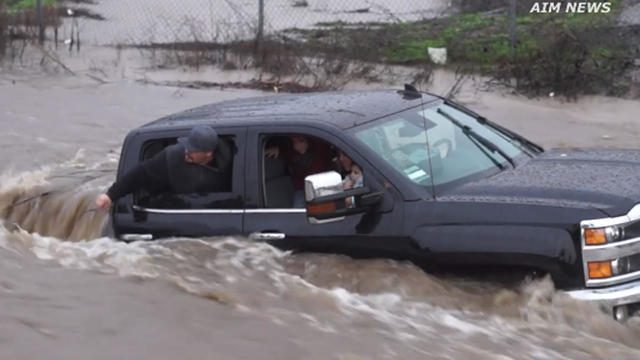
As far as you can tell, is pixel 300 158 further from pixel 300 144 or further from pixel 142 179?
pixel 142 179

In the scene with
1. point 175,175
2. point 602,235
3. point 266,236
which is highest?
point 602,235

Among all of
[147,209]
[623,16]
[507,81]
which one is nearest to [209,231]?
[147,209]

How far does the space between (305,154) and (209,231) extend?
0.77 metres

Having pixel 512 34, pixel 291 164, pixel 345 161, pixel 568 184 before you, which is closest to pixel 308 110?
pixel 291 164

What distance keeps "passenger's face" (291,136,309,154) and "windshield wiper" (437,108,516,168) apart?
95cm

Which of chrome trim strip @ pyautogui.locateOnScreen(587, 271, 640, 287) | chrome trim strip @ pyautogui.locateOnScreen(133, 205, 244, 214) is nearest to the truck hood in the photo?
chrome trim strip @ pyautogui.locateOnScreen(587, 271, 640, 287)

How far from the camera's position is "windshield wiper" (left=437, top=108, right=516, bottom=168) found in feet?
22.6

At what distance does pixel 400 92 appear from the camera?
7.38m

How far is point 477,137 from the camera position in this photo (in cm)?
699

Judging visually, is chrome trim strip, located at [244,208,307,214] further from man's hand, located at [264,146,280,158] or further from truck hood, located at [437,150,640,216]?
truck hood, located at [437,150,640,216]

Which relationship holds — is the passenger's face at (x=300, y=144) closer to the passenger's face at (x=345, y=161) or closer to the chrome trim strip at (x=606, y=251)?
the passenger's face at (x=345, y=161)

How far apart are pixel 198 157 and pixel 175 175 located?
0.29 meters

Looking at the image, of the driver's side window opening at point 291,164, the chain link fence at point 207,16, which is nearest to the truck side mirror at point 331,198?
the driver's side window opening at point 291,164

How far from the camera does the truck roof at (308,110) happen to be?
670cm
